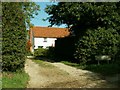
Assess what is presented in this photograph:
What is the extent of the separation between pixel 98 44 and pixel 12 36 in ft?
31.2

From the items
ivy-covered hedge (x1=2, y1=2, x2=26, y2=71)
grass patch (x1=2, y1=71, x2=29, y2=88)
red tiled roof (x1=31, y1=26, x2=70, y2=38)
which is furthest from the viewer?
red tiled roof (x1=31, y1=26, x2=70, y2=38)

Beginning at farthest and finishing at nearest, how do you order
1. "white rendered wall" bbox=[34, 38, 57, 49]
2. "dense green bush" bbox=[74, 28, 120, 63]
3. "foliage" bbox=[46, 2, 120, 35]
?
"white rendered wall" bbox=[34, 38, 57, 49] → "dense green bush" bbox=[74, 28, 120, 63] → "foliage" bbox=[46, 2, 120, 35]

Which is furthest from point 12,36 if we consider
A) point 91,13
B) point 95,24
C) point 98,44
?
point 95,24

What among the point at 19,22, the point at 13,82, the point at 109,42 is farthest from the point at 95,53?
the point at 13,82

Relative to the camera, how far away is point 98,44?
22.5m

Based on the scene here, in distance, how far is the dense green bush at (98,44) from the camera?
22359mm

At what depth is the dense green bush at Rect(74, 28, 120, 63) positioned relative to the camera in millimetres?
22359

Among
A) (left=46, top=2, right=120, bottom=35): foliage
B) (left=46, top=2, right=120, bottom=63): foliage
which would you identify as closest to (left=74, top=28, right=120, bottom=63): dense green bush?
(left=46, top=2, right=120, bottom=63): foliage

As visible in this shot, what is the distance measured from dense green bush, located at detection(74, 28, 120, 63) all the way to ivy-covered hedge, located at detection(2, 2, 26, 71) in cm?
820

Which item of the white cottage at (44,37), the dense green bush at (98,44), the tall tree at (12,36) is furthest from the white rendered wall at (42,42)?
the tall tree at (12,36)

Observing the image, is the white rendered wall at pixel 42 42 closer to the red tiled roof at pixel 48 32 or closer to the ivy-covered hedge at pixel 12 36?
the red tiled roof at pixel 48 32

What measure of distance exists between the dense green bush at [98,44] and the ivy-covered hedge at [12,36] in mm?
8196

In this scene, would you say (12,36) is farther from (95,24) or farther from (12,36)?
(95,24)

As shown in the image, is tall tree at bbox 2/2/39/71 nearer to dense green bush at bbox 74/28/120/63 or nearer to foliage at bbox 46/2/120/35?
foliage at bbox 46/2/120/35
